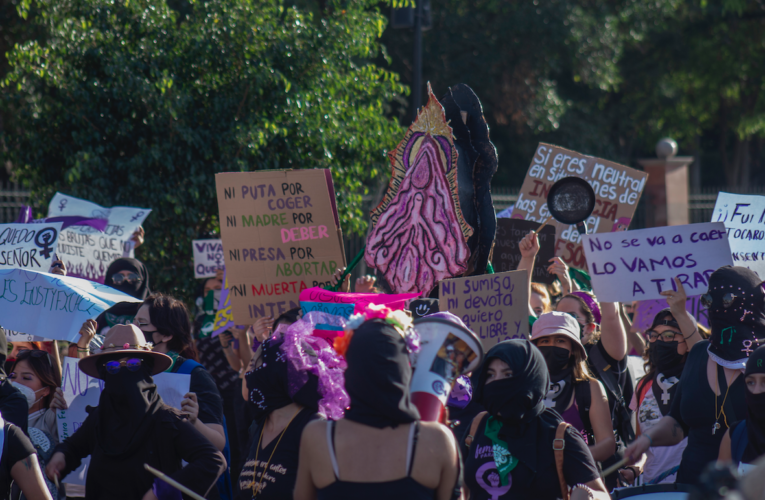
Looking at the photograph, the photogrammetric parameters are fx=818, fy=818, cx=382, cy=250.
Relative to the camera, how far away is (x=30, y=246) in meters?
6.03

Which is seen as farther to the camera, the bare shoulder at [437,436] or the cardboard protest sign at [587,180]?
the cardboard protest sign at [587,180]

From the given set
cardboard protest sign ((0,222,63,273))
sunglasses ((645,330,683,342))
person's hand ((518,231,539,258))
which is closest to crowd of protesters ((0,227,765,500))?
sunglasses ((645,330,683,342))

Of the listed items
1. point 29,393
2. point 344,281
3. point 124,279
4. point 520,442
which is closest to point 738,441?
point 520,442

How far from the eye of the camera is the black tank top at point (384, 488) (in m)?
2.36

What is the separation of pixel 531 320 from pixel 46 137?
633 cm

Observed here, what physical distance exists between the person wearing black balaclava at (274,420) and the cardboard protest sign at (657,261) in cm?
215

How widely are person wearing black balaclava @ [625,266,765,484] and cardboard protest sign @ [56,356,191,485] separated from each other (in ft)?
6.83

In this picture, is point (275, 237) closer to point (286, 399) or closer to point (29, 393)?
point (29, 393)

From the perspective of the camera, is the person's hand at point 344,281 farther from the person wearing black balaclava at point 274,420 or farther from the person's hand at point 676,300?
the person's hand at point 676,300

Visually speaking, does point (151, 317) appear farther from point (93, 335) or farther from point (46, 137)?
point (46, 137)

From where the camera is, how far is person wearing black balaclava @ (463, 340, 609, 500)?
2838 millimetres

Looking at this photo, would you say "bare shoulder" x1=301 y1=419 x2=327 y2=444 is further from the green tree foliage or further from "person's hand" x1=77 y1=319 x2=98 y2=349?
the green tree foliage

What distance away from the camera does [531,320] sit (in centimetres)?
491

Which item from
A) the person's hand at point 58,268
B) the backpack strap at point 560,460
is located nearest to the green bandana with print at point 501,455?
the backpack strap at point 560,460
